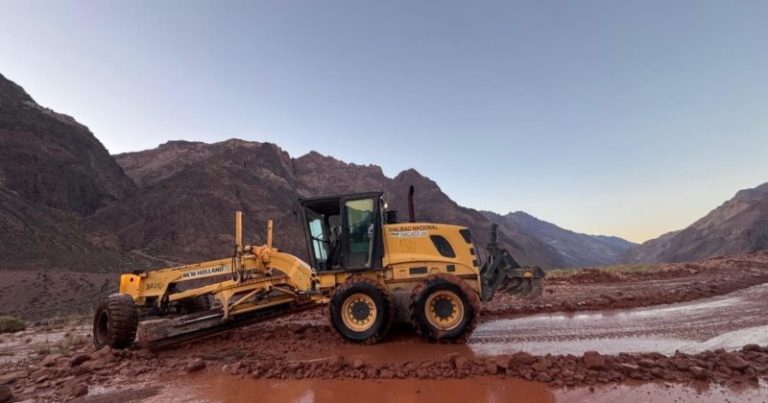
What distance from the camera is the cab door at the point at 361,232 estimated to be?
8.50 metres

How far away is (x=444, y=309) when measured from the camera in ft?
25.8

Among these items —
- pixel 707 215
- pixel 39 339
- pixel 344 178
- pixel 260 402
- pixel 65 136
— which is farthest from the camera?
pixel 707 215

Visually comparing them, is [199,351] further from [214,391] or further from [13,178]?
[13,178]

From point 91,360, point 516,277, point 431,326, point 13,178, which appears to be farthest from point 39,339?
point 13,178

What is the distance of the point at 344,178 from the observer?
107 meters

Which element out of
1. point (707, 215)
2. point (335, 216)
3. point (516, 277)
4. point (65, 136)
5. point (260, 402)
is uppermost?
point (65, 136)

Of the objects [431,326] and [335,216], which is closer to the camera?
[431,326]

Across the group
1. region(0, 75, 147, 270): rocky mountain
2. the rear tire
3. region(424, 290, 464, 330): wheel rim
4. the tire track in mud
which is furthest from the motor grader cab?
region(0, 75, 147, 270): rocky mountain

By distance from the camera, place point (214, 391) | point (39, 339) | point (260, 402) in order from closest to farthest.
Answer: point (260, 402) < point (214, 391) < point (39, 339)

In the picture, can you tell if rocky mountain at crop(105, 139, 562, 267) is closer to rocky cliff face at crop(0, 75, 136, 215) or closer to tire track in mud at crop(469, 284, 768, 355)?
rocky cliff face at crop(0, 75, 136, 215)

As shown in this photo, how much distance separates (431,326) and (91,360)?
18.6 feet

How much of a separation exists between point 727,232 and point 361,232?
110174 mm

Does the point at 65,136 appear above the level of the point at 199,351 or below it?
above

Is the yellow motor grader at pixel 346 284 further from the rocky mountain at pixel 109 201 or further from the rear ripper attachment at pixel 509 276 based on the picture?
the rocky mountain at pixel 109 201
